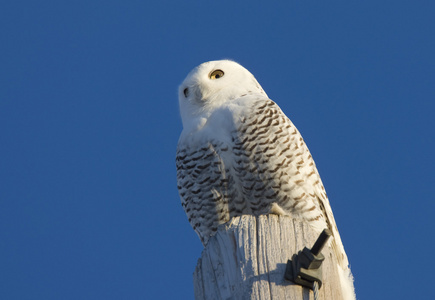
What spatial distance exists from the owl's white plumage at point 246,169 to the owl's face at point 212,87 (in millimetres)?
96

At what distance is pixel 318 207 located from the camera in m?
4.14

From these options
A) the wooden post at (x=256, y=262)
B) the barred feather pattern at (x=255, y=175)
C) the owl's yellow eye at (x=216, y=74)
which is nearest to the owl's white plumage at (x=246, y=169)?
the barred feather pattern at (x=255, y=175)

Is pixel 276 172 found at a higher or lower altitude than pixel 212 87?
lower

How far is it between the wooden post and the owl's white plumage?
136 centimetres

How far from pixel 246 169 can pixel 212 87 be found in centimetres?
96

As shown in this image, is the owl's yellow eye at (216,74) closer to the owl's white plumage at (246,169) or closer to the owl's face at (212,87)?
the owl's face at (212,87)

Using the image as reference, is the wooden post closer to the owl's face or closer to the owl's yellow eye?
the owl's face

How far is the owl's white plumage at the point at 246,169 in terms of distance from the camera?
3992 mm

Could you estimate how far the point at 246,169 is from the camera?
4.00 m

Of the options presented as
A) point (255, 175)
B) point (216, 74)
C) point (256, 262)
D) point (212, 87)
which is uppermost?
point (216, 74)

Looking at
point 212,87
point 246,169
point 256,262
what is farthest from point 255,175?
point 256,262

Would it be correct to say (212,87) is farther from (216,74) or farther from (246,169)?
(246,169)

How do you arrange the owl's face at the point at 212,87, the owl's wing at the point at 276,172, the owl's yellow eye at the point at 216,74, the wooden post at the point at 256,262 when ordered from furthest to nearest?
the owl's yellow eye at the point at 216,74
the owl's face at the point at 212,87
the owl's wing at the point at 276,172
the wooden post at the point at 256,262

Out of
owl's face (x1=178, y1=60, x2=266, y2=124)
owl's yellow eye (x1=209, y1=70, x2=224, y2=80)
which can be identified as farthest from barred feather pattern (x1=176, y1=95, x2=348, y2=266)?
owl's yellow eye (x1=209, y1=70, x2=224, y2=80)
